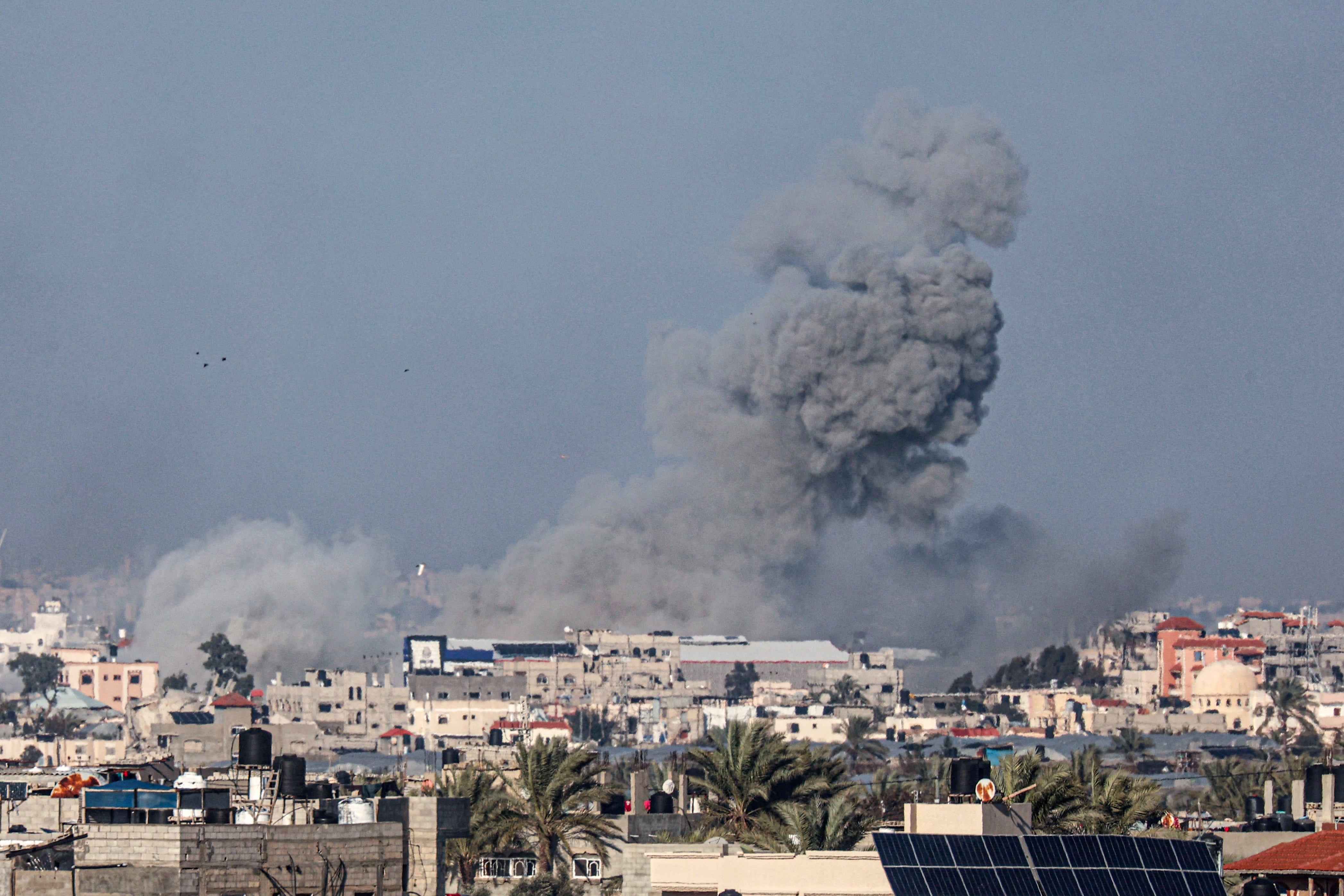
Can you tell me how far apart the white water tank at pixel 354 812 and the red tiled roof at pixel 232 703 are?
4017 inches

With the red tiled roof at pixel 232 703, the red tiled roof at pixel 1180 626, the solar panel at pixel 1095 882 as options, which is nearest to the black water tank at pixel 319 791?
the solar panel at pixel 1095 882

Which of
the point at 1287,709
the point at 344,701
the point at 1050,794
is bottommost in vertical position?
the point at 1050,794

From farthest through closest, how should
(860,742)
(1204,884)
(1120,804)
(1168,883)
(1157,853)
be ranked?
(860,742)
(1120,804)
(1157,853)
(1204,884)
(1168,883)

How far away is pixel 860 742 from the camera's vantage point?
125m

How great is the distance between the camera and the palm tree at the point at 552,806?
38.2 metres

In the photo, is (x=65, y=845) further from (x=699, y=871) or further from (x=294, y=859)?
(x=699, y=871)

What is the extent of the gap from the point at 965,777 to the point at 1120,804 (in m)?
10.0

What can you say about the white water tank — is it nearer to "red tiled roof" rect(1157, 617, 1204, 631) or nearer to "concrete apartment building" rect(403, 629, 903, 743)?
"concrete apartment building" rect(403, 629, 903, 743)

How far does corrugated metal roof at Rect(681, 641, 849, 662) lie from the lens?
173 m

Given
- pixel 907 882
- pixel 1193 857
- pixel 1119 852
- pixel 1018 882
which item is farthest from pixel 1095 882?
pixel 907 882

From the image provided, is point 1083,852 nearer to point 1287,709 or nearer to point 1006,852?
point 1006,852

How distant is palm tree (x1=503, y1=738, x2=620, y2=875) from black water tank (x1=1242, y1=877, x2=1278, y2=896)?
50.1 feet

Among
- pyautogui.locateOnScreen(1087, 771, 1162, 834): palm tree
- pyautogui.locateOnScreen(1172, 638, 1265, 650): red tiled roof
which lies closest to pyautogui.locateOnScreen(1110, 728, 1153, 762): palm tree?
pyautogui.locateOnScreen(1172, 638, 1265, 650): red tiled roof

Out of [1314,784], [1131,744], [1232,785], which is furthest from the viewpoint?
[1131,744]
